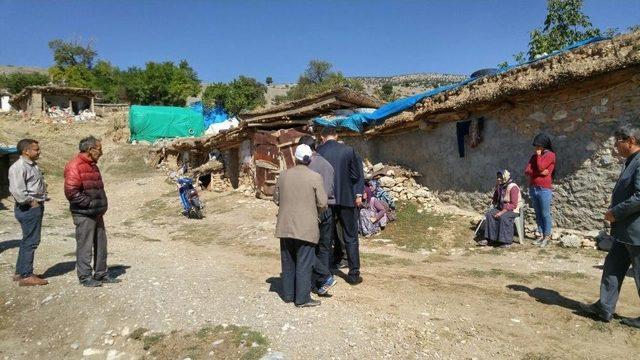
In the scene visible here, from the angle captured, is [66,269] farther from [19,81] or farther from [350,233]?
[19,81]

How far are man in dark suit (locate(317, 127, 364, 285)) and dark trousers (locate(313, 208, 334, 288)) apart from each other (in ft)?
0.99

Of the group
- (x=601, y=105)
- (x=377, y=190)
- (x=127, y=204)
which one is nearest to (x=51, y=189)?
(x=127, y=204)

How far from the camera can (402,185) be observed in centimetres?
972

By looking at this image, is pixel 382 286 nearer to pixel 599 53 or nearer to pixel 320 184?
pixel 320 184

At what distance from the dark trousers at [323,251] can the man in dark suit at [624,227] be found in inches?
96.5

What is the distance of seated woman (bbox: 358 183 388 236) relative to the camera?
829 centimetres

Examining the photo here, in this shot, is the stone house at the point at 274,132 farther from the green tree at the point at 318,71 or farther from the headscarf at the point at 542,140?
the green tree at the point at 318,71

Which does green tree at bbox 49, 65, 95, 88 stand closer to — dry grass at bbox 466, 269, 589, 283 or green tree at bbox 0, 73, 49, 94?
green tree at bbox 0, 73, 49, 94

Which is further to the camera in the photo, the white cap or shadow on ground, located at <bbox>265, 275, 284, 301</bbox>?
shadow on ground, located at <bbox>265, 275, 284, 301</bbox>

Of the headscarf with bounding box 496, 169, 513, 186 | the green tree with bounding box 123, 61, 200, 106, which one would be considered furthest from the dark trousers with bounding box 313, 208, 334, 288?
the green tree with bounding box 123, 61, 200, 106

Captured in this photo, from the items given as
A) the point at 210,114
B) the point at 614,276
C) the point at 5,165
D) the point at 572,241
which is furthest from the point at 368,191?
the point at 210,114

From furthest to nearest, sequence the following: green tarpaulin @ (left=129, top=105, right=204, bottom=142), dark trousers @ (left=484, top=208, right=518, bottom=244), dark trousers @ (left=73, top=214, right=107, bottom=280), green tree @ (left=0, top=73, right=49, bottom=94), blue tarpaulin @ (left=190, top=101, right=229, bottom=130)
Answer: green tree @ (left=0, top=73, right=49, bottom=94), blue tarpaulin @ (left=190, top=101, right=229, bottom=130), green tarpaulin @ (left=129, top=105, right=204, bottom=142), dark trousers @ (left=484, top=208, right=518, bottom=244), dark trousers @ (left=73, top=214, right=107, bottom=280)

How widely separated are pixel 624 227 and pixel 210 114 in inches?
1077

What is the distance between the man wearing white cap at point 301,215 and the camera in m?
4.01
